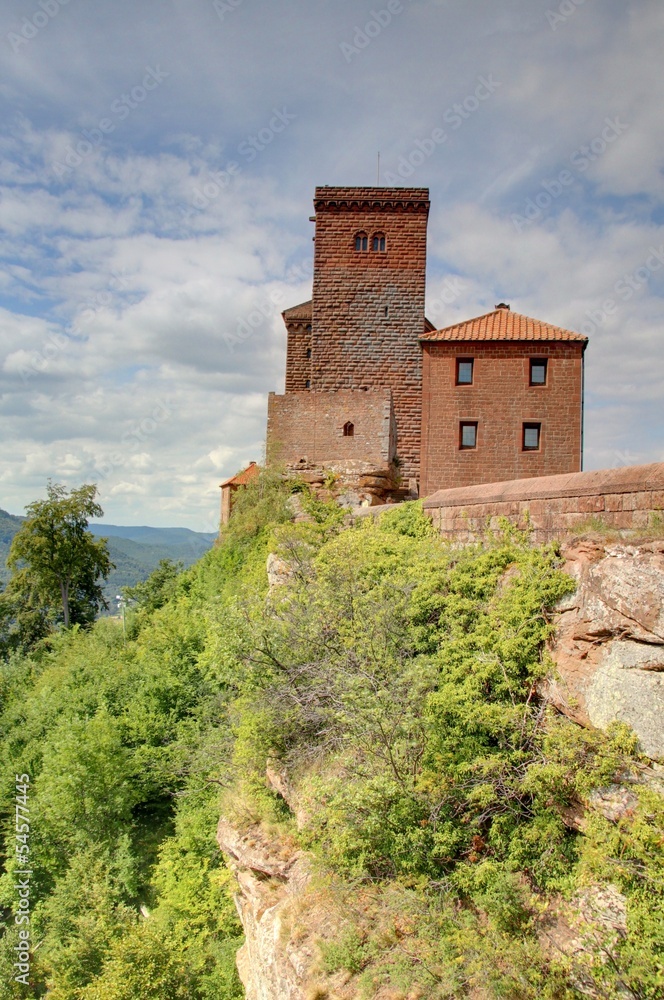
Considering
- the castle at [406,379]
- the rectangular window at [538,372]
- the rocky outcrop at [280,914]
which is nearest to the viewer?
the rocky outcrop at [280,914]

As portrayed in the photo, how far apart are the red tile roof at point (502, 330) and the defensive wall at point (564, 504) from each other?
9.31 meters

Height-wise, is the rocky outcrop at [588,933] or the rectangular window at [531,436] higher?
the rectangular window at [531,436]

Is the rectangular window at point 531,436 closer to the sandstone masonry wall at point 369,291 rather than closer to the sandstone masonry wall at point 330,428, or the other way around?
the sandstone masonry wall at point 369,291

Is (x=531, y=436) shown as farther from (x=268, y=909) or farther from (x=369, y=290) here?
(x=268, y=909)

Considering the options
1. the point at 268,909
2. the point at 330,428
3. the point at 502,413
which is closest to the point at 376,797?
the point at 268,909

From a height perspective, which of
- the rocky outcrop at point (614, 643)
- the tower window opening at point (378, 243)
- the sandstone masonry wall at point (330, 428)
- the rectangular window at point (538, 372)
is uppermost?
the tower window opening at point (378, 243)

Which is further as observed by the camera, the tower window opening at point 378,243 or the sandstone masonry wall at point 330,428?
the tower window opening at point 378,243

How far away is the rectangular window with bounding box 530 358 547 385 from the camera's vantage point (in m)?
17.9

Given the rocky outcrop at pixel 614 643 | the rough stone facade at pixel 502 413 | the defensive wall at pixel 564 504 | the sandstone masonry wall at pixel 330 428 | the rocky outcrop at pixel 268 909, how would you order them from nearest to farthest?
the rocky outcrop at pixel 614 643
the defensive wall at pixel 564 504
the rocky outcrop at pixel 268 909
the sandstone masonry wall at pixel 330 428
the rough stone facade at pixel 502 413

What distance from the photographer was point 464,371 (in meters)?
18.2

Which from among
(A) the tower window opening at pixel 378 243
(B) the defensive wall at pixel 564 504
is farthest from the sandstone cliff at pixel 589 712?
(A) the tower window opening at pixel 378 243

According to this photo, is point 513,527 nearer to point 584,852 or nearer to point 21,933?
point 584,852

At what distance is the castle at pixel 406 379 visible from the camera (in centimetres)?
1730

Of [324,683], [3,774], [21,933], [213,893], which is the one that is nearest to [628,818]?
[324,683]
